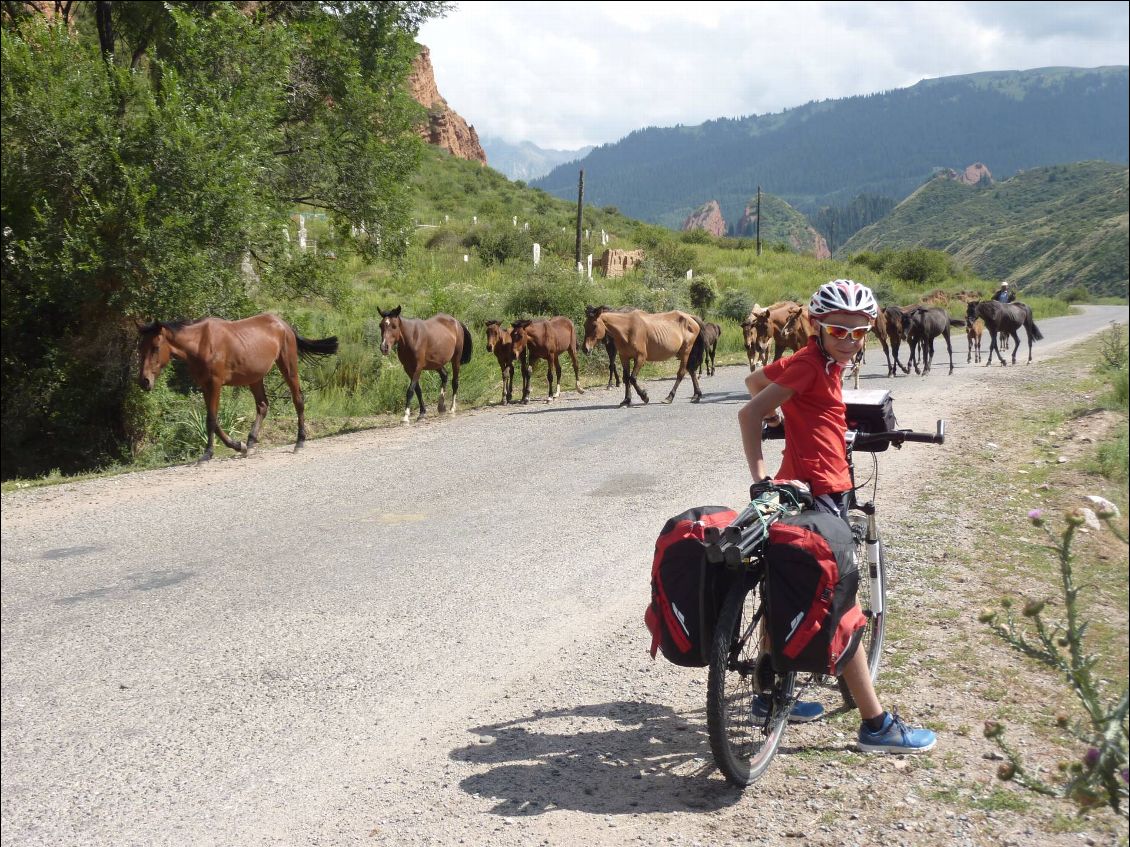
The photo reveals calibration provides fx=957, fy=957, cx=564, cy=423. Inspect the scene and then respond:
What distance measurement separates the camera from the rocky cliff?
102938 mm

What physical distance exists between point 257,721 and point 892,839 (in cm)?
310

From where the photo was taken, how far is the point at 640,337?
1638 cm

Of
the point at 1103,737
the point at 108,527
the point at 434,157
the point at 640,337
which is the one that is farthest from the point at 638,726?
the point at 434,157

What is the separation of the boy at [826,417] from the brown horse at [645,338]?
11.8 m

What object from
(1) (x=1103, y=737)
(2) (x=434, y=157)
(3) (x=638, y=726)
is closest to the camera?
(1) (x=1103, y=737)

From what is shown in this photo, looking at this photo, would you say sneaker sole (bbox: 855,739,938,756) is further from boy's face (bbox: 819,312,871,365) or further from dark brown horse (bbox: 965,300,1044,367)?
dark brown horse (bbox: 965,300,1044,367)

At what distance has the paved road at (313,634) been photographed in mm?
4156

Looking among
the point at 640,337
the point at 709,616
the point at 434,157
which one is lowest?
the point at 709,616

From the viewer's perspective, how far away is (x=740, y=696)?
4008mm

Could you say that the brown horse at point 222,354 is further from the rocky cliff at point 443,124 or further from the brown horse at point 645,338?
the rocky cliff at point 443,124

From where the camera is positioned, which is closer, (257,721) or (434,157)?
(257,721)

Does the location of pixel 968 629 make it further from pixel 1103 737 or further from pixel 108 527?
pixel 108 527

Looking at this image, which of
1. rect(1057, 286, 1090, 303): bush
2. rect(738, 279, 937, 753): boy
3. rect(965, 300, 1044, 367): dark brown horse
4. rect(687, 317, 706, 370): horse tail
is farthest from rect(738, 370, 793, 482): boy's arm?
rect(1057, 286, 1090, 303): bush

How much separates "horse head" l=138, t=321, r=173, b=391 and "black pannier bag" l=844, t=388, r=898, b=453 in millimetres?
9373
